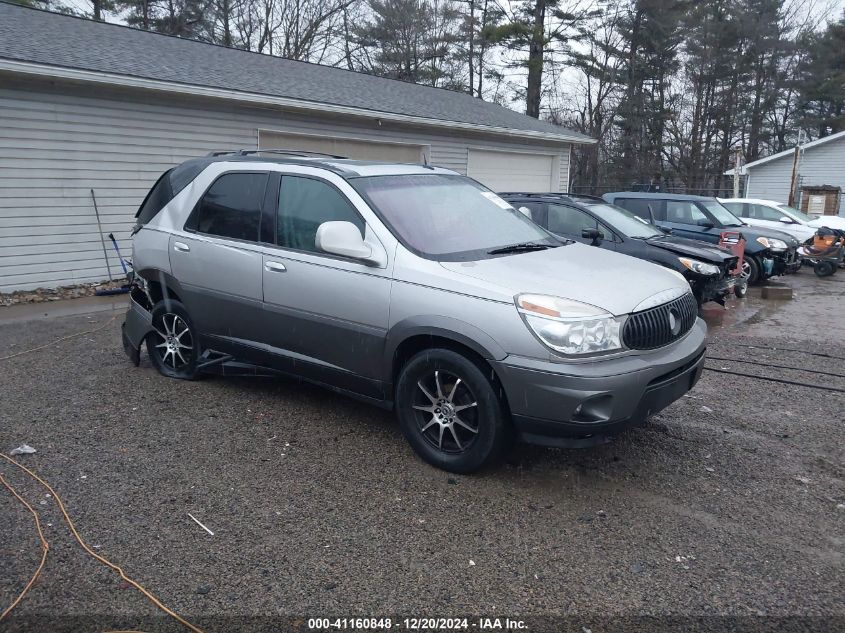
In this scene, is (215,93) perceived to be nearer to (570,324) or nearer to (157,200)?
(157,200)

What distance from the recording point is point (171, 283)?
536cm

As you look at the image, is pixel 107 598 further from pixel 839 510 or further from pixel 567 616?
A: pixel 839 510

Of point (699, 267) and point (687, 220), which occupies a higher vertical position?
point (687, 220)

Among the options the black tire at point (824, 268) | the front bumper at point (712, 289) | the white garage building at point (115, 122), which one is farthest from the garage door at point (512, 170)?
the front bumper at point (712, 289)

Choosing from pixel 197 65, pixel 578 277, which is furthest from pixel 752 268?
pixel 197 65

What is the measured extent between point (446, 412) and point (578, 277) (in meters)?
1.12

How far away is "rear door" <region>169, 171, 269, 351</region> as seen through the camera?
4.81 m

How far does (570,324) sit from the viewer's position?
3.47 meters

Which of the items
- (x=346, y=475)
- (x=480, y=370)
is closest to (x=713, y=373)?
(x=480, y=370)

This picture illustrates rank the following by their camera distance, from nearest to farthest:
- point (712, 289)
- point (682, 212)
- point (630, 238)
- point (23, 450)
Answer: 1. point (23, 450)
2. point (712, 289)
3. point (630, 238)
4. point (682, 212)

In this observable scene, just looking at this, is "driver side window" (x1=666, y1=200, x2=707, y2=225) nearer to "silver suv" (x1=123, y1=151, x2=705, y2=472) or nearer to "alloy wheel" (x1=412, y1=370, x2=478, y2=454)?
"silver suv" (x1=123, y1=151, x2=705, y2=472)

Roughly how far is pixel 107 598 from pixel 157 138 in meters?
9.42

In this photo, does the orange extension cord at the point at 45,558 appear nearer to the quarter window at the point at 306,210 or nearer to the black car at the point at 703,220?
the quarter window at the point at 306,210

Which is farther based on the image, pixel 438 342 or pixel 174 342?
pixel 174 342
